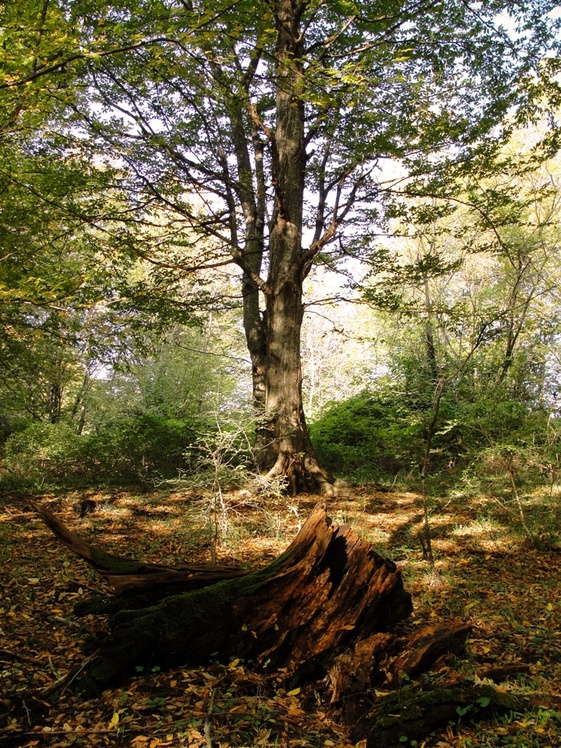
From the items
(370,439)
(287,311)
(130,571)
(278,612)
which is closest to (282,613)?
(278,612)

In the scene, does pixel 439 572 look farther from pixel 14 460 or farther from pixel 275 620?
pixel 14 460

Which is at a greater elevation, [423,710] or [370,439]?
[370,439]

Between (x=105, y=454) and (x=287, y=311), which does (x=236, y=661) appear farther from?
(x=105, y=454)

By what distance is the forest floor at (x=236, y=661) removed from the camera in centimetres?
223

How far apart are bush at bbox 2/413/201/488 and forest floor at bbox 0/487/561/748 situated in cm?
227

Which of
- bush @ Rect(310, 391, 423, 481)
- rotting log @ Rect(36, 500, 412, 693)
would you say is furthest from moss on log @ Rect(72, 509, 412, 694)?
bush @ Rect(310, 391, 423, 481)

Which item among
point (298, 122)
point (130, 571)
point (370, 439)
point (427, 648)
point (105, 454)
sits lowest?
point (427, 648)

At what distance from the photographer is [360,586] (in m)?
2.99

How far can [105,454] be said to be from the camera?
929 centimetres

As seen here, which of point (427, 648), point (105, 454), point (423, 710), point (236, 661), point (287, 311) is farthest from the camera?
point (105, 454)

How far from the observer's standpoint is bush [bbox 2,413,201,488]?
9.20m

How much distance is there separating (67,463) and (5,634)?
6.63 m

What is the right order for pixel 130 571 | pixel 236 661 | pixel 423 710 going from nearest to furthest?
pixel 423 710 → pixel 236 661 → pixel 130 571

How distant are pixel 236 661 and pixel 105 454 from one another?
7.18 meters
